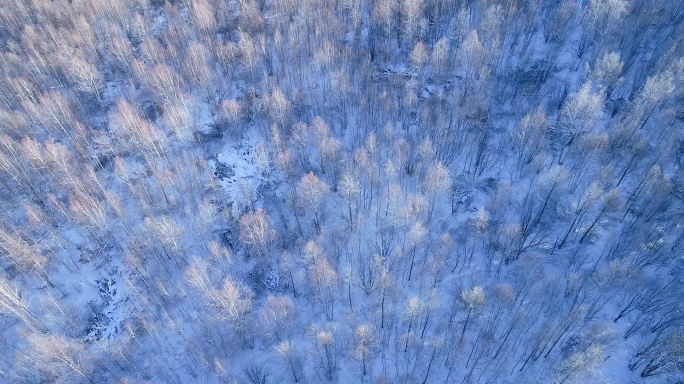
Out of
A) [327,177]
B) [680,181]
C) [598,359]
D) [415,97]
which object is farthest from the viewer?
[415,97]

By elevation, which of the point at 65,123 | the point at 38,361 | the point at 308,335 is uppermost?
the point at 65,123

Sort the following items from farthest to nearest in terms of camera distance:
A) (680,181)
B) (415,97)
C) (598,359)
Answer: (415,97)
(680,181)
(598,359)

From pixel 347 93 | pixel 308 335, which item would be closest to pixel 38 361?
pixel 308 335

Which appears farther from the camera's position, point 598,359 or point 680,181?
point 680,181

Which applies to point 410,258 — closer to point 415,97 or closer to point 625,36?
point 415,97

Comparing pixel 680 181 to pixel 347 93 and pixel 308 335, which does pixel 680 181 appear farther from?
pixel 308 335

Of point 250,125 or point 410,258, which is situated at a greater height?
point 250,125
